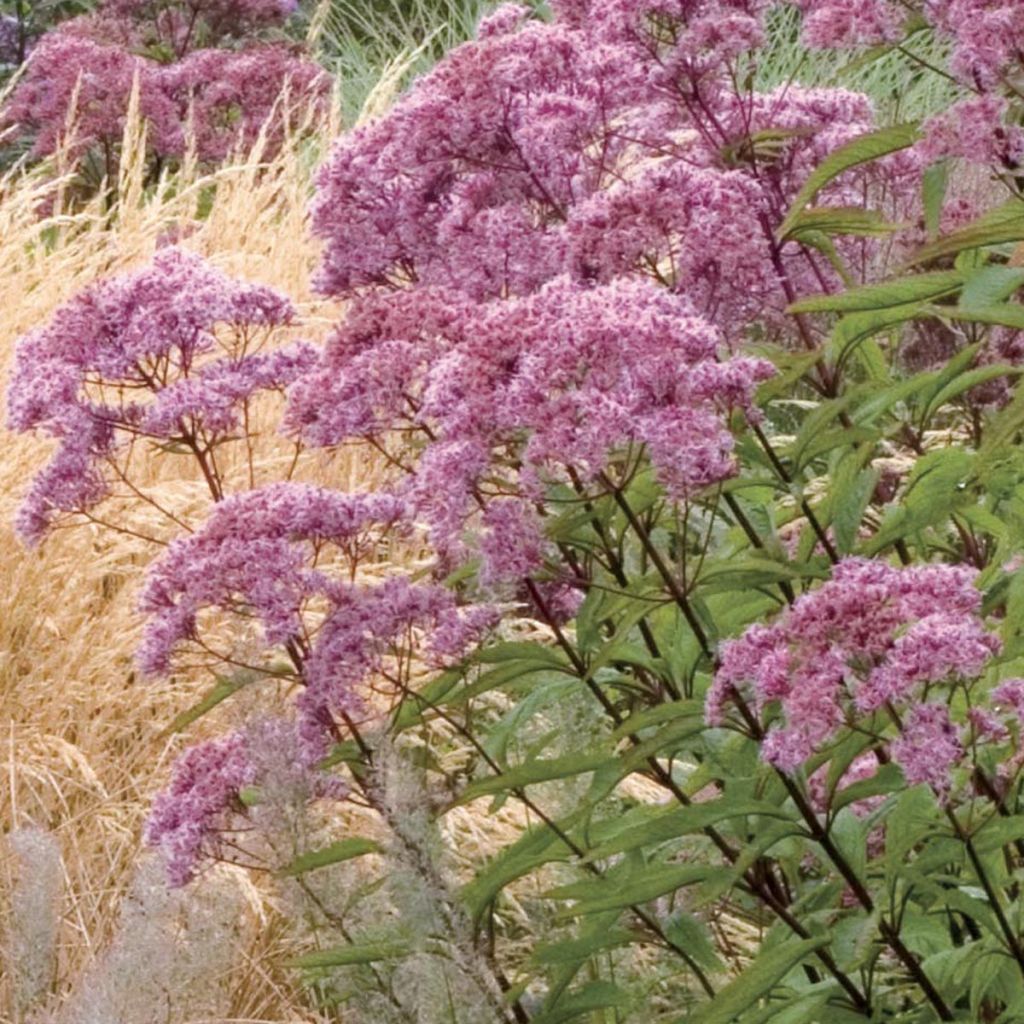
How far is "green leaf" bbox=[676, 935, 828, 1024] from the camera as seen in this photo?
239cm

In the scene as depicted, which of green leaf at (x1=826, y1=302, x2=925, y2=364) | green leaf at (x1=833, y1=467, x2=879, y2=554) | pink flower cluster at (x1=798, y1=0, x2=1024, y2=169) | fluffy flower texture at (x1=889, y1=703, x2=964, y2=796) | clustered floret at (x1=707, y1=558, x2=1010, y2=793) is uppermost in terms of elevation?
pink flower cluster at (x1=798, y1=0, x2=1024, y2=169)

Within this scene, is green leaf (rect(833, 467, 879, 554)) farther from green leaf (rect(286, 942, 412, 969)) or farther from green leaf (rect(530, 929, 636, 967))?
green leaf (rect(286, 942, 412, 969))

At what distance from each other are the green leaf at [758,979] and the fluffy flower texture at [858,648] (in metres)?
0.28

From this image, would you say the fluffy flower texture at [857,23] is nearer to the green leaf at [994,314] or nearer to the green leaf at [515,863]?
the green leaf at [994,314]

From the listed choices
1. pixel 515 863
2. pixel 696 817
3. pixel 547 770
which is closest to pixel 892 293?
pixel 696 817

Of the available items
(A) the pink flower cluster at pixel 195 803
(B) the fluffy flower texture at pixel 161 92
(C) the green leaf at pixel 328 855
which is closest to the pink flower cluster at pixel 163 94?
(B) the fluffy flower texture at pixel 161 92

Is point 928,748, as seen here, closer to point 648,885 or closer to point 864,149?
point 648,885

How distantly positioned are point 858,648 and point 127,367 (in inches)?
47.1

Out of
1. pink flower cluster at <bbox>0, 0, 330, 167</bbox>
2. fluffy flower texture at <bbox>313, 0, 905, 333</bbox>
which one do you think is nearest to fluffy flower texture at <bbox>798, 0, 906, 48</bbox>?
fluffy flower texture at <bbox>313, 0, 905, 333</bbox>

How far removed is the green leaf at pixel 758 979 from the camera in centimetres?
239

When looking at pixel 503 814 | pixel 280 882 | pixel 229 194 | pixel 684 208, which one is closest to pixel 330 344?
pixel 684 208

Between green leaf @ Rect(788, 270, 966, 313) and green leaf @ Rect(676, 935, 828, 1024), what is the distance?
0.68 m

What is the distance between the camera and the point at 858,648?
2105 millimetres

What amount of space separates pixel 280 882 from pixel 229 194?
5236mm
